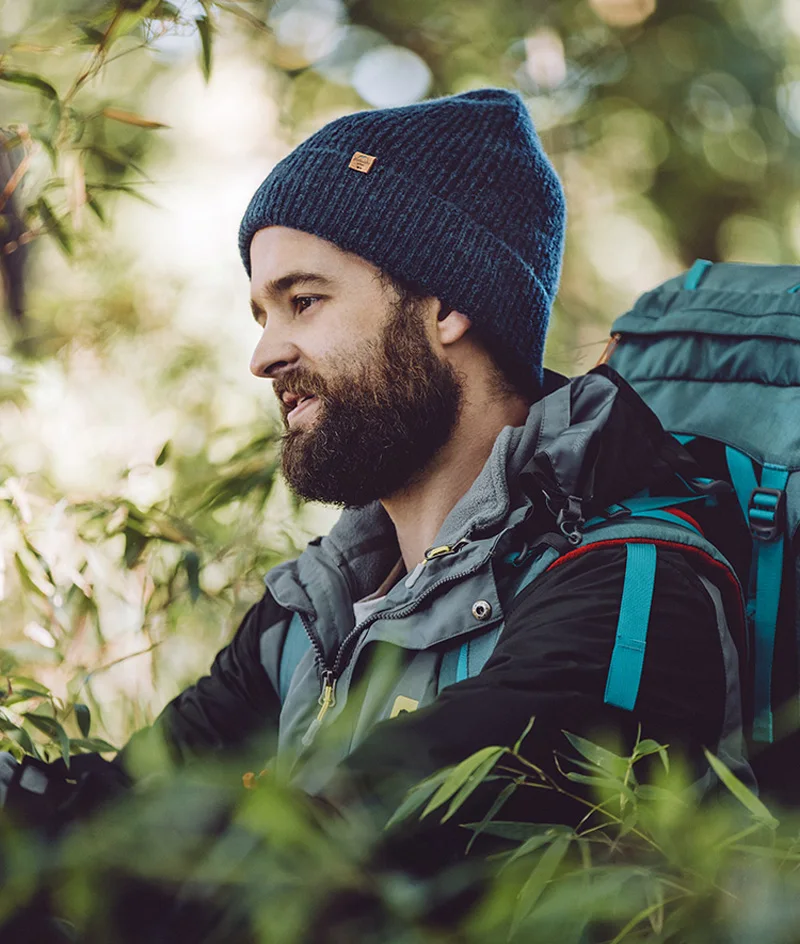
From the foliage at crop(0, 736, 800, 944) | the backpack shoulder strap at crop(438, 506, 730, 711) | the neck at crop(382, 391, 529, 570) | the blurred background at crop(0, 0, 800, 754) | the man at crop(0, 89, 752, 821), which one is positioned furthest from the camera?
the blurred background at crop(0, 0, 800, 754)

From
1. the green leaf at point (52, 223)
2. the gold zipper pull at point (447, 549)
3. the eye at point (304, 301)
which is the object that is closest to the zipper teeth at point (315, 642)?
the gold zipper pull at point (447, 549)

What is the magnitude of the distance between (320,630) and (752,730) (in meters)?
0.84

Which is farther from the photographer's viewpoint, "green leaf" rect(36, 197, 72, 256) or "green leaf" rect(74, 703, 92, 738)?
"green leaf" rect(36, 197, 72, 256)

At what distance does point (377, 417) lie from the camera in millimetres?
2383

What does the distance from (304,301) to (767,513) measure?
41.7 inches

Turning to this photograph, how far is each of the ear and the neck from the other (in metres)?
0.13

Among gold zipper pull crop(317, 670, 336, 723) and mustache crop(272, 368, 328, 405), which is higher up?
mustache crop(272, 368, 328, 405)

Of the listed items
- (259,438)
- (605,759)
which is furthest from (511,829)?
(259,438)

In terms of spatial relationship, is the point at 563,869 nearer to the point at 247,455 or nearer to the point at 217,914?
the point at 217,914

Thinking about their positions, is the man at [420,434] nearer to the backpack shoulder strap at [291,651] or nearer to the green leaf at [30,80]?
the backpack shoulder strap at [291,651]

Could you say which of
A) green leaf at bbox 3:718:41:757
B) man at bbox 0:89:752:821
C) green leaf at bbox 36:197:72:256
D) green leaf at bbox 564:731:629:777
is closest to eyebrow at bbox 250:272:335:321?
man at bbox 0:89:752:821

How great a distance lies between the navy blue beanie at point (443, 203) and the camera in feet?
8.08

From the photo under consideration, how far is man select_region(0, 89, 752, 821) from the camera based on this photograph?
75.2 inches

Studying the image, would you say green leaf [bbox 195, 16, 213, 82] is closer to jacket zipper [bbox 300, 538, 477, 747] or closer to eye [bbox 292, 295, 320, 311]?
eye [bbox 292, 295, 320, 311]
